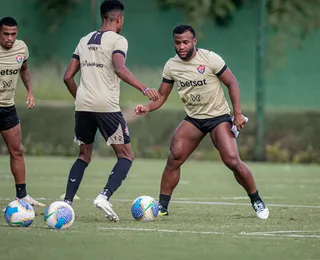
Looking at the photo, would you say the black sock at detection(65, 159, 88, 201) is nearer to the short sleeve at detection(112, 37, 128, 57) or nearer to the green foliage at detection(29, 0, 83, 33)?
the short sleeve at detection(112, 37, 128, 57)

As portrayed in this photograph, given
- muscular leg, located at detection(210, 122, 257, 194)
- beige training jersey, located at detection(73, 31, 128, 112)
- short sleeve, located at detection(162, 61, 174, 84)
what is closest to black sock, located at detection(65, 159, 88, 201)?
beige training jersey, located at detection(73, 31, 128, 112)

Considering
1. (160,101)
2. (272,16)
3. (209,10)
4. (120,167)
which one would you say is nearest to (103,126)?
(120,167)

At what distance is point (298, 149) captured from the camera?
2378 centimetres

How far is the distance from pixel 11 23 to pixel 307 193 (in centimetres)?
546

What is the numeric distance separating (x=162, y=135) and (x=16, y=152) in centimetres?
1195

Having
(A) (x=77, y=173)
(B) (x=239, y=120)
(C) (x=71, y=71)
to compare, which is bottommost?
(A) (x=77, y=173)

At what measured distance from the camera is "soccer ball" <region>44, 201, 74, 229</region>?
9570mm

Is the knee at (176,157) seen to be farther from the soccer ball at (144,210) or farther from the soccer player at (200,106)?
the soccer ball at (144,210)

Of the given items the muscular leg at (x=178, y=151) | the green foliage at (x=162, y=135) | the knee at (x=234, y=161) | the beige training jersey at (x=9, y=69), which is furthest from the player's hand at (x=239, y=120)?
the green foliage at (x=162, y=135)

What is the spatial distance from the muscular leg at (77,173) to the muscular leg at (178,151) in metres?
1.00

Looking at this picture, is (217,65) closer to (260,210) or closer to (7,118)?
(260,210)

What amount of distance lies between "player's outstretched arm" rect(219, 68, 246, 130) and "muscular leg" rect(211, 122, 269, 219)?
19 centimetres

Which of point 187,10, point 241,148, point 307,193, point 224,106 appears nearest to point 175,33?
point 224,106

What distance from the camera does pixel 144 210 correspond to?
10.7 m
